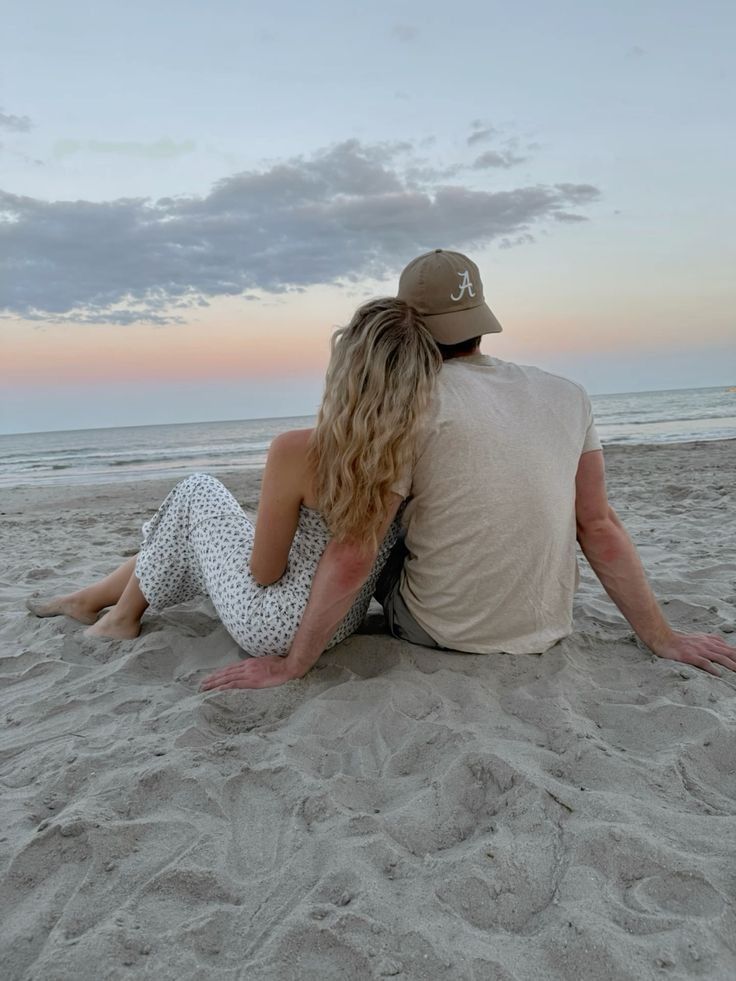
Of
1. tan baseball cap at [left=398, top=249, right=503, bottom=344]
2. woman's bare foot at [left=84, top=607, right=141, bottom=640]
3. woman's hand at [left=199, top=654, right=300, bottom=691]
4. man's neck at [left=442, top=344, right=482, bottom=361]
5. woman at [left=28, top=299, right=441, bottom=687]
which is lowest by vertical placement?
woman's bare foot at [left=84, top=607, right=141, bottom=640]

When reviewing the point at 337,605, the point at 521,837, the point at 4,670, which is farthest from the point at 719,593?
the point at 4,670

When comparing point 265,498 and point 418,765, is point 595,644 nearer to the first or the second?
point 418,765

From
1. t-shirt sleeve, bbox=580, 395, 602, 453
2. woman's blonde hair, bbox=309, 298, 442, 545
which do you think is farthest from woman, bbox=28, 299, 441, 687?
t-shirt sleeve, bbox=580, 395, 602, 453

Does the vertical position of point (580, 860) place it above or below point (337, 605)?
below

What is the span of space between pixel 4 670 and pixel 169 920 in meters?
1.90

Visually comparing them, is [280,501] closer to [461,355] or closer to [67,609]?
[461,355]

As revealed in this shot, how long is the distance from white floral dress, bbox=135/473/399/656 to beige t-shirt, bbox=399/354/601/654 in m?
0.27

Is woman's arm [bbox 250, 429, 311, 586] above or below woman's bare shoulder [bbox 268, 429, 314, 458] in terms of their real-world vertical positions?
below

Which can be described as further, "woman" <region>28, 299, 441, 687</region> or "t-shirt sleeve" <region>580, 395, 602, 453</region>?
"t-shirt sleeve" <region>580, 395, 602, 453</region>

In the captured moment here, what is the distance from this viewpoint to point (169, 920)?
1.52 metres

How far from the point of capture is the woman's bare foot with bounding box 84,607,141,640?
3.30m

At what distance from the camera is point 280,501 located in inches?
95.5

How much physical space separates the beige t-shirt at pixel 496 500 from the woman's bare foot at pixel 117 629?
140 centimetres

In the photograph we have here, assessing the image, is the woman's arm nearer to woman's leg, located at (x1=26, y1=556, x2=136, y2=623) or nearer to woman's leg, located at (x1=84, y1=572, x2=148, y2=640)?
woman's leg, located at (x1=84, y1=572, x2=148, y2=640)
